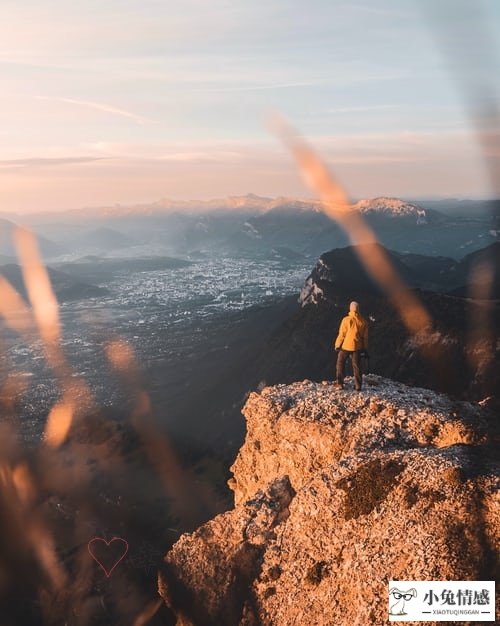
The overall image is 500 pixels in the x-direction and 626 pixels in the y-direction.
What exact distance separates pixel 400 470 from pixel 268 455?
15829 millimetres

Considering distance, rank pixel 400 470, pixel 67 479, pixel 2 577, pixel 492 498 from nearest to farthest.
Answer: pixel 492 498 < pixel 400 470 < pixel 2 577 < pixel 67 479

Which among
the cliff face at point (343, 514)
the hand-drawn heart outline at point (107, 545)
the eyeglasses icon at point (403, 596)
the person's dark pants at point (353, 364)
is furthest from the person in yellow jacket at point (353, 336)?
the hand-drawn heart outline at point (107, 545)

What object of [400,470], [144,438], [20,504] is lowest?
[144,438]

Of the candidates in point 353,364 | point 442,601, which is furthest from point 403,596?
point 353,364

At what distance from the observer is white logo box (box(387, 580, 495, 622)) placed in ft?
65.2

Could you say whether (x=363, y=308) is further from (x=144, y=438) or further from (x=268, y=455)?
(x=268, y=455)

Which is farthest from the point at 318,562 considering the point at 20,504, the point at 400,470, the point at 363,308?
the point at 363,308

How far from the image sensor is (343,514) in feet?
91.2

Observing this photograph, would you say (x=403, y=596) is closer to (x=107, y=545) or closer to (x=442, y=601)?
(x=442, y=601)

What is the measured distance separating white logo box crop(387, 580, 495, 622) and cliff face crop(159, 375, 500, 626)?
15.5 inches

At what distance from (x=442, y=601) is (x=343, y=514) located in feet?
25.1

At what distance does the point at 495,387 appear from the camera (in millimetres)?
86188

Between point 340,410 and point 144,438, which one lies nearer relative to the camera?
point 340,410

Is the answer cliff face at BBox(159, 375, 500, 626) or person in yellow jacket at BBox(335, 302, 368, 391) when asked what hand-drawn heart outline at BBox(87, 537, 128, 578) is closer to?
cliff face at BBox(159, 375, 500, 626)
